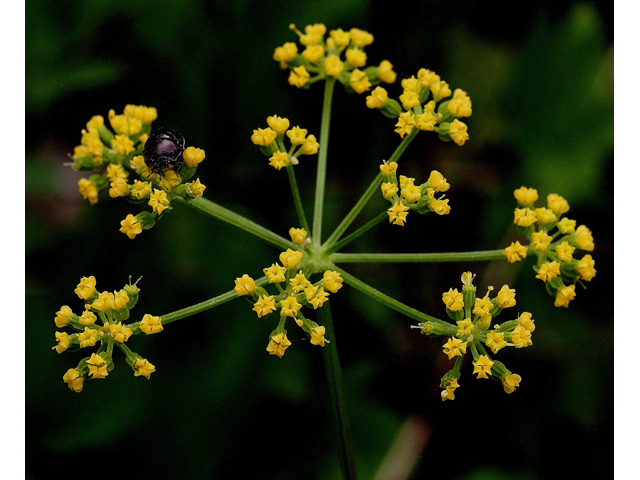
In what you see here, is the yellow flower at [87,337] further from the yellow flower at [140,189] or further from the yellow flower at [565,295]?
the yellow flower at [565,295]

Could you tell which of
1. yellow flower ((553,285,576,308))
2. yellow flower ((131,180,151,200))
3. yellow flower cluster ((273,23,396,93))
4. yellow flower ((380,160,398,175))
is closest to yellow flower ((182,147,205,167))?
yellow flower ((131,180,151,200))

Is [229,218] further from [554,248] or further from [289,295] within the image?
[554,248]

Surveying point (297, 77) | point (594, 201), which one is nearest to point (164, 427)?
point (297, 77)

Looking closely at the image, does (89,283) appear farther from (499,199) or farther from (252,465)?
(499,199)

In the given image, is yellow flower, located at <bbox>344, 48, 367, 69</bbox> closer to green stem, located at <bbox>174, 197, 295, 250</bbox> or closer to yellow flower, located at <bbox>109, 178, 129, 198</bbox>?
green stem, located at <bbox>174, 197, 295, 250</bbox>

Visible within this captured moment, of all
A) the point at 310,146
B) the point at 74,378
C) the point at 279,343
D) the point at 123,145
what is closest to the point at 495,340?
the point at 279,343
